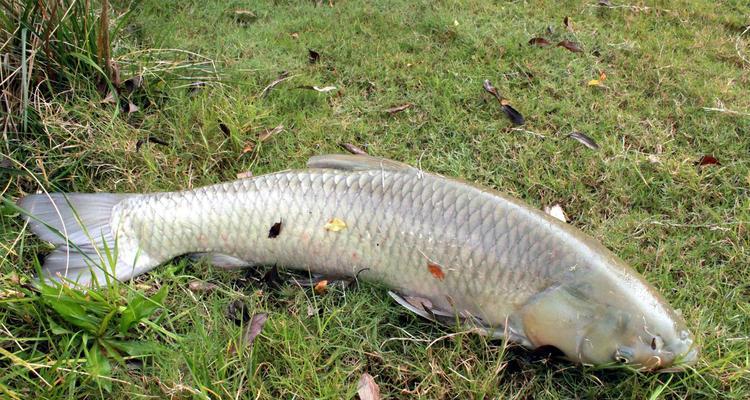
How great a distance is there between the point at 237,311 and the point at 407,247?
751 mm

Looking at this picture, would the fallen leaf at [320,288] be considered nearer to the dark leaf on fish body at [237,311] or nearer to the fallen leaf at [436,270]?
the dark leaf on fish body at [237,311]

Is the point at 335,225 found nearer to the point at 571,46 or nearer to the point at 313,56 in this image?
the point at 313,56

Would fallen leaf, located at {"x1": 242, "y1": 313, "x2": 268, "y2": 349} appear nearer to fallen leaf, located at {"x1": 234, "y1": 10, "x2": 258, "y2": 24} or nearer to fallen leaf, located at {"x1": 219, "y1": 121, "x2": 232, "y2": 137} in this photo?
fallen leaf, located at {"x1": 219, "y1": 121, "x2": 232, "y2": 137}

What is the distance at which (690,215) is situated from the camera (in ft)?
9.73

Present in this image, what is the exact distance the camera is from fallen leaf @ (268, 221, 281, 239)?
2531 millimetres

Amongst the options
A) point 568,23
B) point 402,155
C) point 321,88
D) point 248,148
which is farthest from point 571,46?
point 248,148

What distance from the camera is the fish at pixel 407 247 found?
2.14 m

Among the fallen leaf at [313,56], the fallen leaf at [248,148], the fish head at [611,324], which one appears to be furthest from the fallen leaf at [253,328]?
the fallen leaf at [313,56]

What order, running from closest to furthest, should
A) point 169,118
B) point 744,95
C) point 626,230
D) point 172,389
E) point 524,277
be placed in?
1. point 172,389
2. point 524,277
3. point 626,230
4. point 169,118
5. point 744,95

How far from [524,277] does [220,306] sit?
125 cm

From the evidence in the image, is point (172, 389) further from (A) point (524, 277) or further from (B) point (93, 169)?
(B) point (93, 169)

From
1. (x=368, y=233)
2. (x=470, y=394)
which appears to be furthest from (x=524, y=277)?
(x=368, y=233)

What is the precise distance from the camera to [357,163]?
105 inches

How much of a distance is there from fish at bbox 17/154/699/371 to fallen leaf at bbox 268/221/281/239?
0.01 metres
